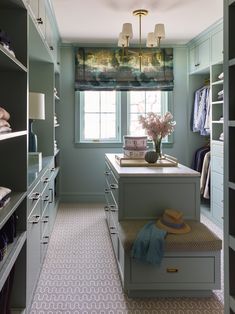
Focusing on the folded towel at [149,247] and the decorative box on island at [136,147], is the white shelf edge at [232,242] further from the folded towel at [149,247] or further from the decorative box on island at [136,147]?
the decorative box on island at [136,147]

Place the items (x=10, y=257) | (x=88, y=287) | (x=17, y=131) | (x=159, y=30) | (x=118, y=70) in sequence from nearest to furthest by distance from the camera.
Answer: (x=10, y=257)
(x=17, y=131)
(x=88, y=287)
(x=159, y=30)
(x=118, y=70)

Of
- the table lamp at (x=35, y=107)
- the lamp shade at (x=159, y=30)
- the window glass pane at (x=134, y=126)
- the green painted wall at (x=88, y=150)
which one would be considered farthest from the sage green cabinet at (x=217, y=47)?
the table lamp at (x=35, y=107)

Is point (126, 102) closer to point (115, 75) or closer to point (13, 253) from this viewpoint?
point (115, 75)

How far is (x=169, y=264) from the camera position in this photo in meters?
2.50

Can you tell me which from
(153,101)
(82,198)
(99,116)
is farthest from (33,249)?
(153,101)

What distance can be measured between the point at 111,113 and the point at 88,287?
368 cm

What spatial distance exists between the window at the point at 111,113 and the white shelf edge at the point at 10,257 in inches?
151

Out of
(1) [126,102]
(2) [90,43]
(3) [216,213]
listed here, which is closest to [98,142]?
(1) [126,102]

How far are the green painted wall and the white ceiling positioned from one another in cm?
77

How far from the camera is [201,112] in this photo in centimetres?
524

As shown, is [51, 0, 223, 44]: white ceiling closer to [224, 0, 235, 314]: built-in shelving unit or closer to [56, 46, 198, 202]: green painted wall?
[56, 46, 198, 202]: green painted wall

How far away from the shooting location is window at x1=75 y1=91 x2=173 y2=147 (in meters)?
5.92

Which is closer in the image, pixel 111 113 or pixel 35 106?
pixel 35 106

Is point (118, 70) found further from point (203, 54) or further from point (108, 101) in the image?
point (203, 54)
